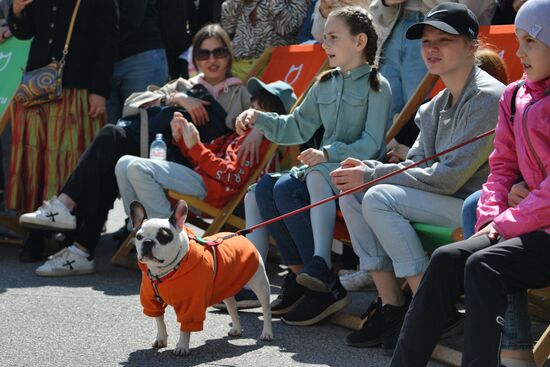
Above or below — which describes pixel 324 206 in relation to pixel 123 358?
above

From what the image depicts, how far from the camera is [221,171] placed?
6.15m

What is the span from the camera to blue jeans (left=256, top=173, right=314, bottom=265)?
5254 millimetres

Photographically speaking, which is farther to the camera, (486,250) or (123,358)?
(123,358)

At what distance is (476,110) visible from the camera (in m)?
4.50

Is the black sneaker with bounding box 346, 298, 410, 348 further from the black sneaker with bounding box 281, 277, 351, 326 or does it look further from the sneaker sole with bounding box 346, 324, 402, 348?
the black sneaker with bounding box 281, 277, 351, 326

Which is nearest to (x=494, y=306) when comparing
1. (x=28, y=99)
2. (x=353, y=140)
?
(x=353, y=140)

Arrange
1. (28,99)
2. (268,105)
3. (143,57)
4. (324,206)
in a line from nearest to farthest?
1. (324,206)
2. (268,105)
3. (28,99)
4. (143,57)

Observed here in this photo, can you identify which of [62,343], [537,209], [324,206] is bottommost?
[62,343]

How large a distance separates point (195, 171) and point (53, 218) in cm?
100

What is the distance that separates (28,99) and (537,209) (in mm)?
4375

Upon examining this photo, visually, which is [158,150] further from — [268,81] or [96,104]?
[268,81]

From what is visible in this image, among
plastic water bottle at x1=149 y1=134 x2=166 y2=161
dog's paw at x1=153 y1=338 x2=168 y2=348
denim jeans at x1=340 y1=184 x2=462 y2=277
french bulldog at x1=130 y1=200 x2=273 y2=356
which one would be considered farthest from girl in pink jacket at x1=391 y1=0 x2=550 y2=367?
plastic water bottle at x1=149 y1=134 x2=166 y2=161

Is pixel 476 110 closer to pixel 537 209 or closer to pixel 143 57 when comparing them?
pixel 537 209

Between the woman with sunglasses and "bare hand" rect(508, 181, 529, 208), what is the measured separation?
2.94 meters
